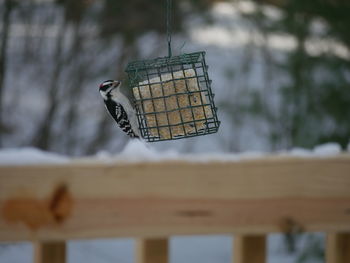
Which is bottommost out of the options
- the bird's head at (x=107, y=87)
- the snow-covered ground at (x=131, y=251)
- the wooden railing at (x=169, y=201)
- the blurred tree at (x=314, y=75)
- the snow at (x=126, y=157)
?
the snow-covered ground at (x=131, y=251)

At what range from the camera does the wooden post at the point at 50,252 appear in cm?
142

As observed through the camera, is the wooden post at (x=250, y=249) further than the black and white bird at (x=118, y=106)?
No

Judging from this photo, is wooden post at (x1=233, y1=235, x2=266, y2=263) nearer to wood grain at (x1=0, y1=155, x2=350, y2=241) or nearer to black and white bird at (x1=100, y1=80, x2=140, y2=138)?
wood grain at (x1=0, y1=155, x2=350, y2=241)

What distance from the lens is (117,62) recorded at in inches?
296

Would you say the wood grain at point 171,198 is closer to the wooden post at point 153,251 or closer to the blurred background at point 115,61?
the wooden post at point 153,251

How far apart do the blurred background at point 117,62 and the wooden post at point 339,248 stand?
4993mm

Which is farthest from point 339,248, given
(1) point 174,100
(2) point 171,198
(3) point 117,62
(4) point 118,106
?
(3) point 117,62

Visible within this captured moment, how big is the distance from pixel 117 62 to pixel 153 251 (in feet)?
20.3

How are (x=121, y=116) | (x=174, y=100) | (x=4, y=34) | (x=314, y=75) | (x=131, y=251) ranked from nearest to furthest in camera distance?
(x=174, y=100)
(x=121, y=116)
(x=314, y=75)
(x=4, y=34)
(x=131, y=251)

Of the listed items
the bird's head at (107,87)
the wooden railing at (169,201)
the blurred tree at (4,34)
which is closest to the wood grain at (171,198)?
the wooden railing at (169,201)

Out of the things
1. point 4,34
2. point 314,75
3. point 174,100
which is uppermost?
point 4,34

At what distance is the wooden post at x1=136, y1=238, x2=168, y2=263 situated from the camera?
4.71 ft

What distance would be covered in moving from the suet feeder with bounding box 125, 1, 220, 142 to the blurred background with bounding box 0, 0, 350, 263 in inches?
124

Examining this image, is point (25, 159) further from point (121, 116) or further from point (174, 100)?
point (121, 116)
